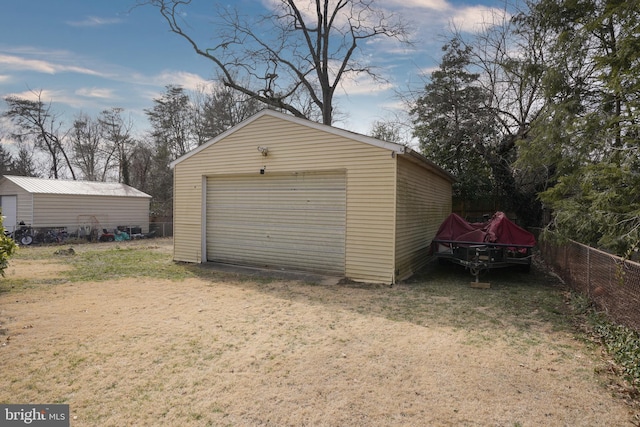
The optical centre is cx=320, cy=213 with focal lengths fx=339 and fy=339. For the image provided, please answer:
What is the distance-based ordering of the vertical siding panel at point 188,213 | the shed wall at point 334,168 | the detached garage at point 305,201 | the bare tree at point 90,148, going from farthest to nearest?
1. the bare tree at point 90,148
2. the vertical siding panel at point 188,213
3. the detached garage at point 305,201
4. the shed wall at point 334,168

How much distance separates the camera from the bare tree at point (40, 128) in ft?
85.4

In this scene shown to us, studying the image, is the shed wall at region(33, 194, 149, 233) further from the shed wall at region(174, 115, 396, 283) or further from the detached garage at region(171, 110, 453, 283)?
the shed wall at region(174, 115, 396, 283)

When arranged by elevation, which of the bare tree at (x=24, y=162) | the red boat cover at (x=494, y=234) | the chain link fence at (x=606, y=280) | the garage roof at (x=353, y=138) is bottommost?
the chain link fence at (x=606, y=280)

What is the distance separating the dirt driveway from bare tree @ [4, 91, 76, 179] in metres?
28.1

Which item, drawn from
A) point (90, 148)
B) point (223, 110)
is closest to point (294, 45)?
point (223, 110)

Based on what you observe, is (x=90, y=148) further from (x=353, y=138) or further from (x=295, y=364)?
(x=295, y=364)

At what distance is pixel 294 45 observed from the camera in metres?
19.1

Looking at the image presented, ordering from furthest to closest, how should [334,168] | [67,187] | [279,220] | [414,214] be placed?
[67,187] → [279,220] → [414,214] → [334,168]

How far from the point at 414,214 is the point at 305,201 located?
2.88 m

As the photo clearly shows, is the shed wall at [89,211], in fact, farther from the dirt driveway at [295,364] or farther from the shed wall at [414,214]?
the shed wall at [414,214]

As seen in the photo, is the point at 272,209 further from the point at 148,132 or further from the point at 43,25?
the point at 148,132

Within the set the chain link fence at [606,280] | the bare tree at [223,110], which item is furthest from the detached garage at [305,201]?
the bare tree at [223,110]

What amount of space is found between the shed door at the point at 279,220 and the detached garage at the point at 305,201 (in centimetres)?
3

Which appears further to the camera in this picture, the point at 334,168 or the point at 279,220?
the point at 279,220
